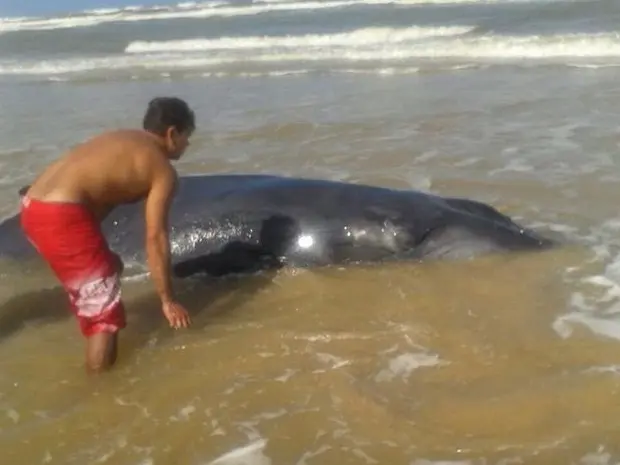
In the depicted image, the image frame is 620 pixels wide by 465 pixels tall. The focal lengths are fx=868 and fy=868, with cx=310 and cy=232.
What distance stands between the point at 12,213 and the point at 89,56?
18.2 metres

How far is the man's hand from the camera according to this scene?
4.72m

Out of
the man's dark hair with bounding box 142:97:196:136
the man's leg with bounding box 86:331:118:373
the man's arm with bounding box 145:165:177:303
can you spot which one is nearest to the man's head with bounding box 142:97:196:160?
the man's dark hair with bounding box 142:97:196:136

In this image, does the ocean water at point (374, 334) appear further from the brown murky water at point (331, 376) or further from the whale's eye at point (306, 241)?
the whale's eye at point (306, 241)

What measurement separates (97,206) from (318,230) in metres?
1.70

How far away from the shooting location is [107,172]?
4586mm

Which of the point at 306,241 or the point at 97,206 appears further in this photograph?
the point at 306,241

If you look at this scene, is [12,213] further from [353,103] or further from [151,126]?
[353,103]

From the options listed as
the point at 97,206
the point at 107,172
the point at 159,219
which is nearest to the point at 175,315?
the point at 159,219

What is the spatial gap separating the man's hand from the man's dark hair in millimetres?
933

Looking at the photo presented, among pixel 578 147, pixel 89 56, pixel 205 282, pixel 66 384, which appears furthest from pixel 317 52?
pixel 66 384

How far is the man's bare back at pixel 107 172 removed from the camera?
14.9 ft

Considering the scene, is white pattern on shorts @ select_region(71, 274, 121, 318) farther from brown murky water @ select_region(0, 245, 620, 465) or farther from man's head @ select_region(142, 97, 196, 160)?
man's head @ select_region(142, 97, 196, 160)

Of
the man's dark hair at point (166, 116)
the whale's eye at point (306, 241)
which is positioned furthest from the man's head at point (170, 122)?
the whale's eye at point (306, 241)

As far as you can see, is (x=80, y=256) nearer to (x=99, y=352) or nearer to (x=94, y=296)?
(x=94, y=296)
